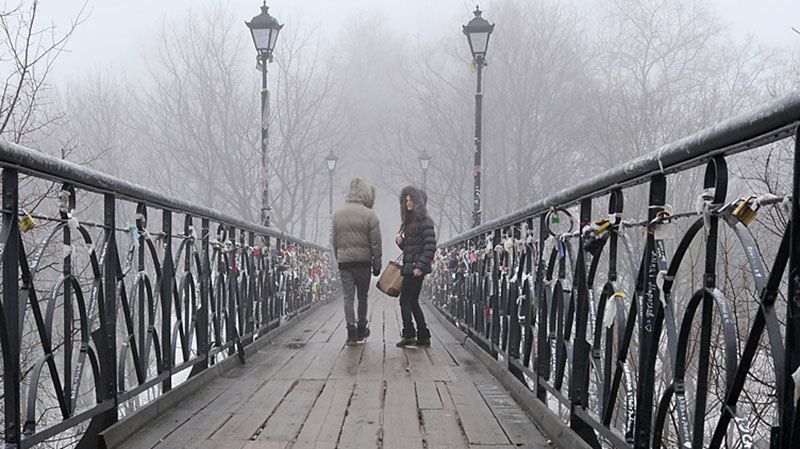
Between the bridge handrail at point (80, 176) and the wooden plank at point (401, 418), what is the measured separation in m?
1.70

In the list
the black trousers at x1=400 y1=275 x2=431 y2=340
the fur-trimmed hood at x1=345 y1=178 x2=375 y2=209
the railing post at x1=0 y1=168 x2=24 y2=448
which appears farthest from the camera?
the fur-trimmed hood at x1=345 y1=178 x2=375 y2=209

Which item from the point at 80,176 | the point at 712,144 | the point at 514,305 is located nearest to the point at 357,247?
Answer: the point at 514,305

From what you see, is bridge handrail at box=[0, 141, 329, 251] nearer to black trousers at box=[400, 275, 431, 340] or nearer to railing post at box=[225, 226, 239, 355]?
railing post at box=[225, 226, 239, 355]

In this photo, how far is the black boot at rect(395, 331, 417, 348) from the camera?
7.78m

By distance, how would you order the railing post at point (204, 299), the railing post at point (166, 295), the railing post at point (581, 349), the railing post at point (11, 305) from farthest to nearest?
the railing post at point (204, 299) → the railing post at point (166, 295) → the railing post at point (581, 349) → the railing post at point (11, 305)

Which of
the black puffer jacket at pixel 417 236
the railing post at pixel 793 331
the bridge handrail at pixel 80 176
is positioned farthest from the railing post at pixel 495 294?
the railing post at pixel 793 331

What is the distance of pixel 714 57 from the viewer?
90.7ft

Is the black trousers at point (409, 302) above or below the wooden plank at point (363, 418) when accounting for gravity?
above

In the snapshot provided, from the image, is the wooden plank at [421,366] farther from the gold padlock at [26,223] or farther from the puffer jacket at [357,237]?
the gold padlock at [26,223]

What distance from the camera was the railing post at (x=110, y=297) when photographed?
140 inches

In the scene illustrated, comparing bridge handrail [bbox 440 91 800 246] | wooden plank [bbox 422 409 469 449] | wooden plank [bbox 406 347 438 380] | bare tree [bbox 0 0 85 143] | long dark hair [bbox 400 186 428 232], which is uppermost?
bare tree [bbox 0 0 85 143]

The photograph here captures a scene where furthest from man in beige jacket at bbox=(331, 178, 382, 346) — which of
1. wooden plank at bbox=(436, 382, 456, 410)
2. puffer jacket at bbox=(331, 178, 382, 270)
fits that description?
wooden plank at bbox=(436, 382, 456, 410)

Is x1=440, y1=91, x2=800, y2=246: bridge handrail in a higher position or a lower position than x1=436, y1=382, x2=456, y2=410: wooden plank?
higher

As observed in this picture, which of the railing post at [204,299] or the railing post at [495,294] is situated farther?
the railing post at [495,294]
